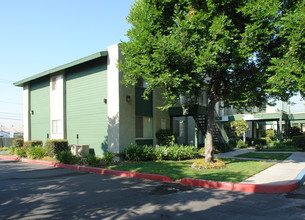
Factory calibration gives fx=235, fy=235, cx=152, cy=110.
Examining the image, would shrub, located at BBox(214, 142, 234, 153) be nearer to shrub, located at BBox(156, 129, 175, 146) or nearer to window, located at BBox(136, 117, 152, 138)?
shrub, located at BBox(156, 129, 175, 146)

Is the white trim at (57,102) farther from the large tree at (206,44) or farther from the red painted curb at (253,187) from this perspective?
the red painted curb at (253,187)

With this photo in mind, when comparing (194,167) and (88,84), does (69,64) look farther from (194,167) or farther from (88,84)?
(194,167)

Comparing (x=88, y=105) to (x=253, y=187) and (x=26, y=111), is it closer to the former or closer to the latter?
(x=26, y=111)

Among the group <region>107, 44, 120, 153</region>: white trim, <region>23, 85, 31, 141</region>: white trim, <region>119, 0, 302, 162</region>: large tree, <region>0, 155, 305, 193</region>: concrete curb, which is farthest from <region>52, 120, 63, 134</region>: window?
<region>119, 0, 302, 162</region>: large tree

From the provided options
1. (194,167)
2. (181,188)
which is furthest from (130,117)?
(181,188)

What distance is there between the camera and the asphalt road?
5.11 metres

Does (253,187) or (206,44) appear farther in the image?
(206,44)

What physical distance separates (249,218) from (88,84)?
43.6 ft

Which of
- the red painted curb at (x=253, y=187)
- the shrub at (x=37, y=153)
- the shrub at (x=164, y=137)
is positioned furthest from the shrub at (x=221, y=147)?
the shrub at (x=37, y=153)

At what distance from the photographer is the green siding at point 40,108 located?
1906 cm

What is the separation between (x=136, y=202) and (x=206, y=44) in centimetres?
628

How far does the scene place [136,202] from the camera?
6.04 metres

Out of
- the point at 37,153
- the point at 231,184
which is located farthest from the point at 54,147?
the point at 231,184

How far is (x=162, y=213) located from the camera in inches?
205
